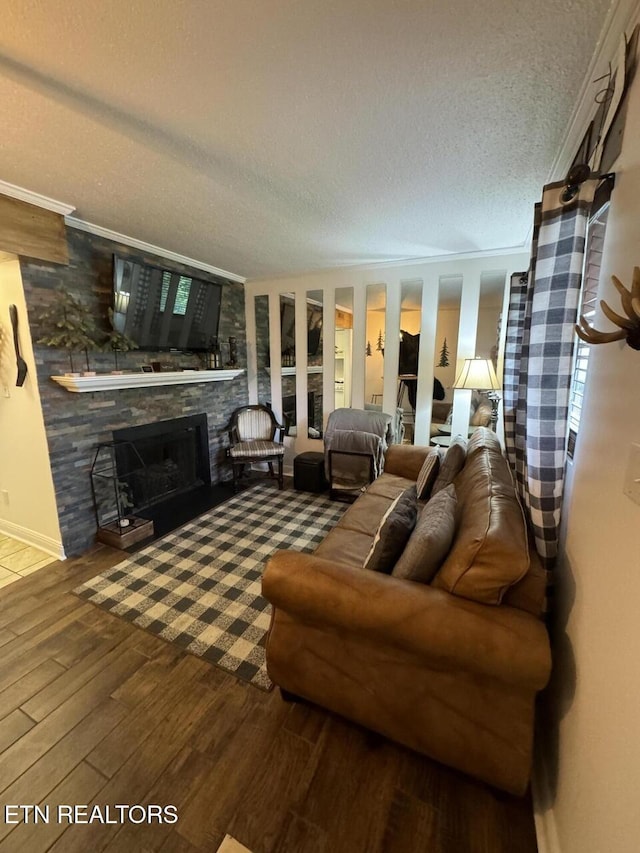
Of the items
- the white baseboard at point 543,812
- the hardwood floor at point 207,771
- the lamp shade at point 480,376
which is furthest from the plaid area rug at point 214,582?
the lamp shade at point 480,376

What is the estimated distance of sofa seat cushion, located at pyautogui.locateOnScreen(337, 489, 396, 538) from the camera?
Answer: 2.08 metres

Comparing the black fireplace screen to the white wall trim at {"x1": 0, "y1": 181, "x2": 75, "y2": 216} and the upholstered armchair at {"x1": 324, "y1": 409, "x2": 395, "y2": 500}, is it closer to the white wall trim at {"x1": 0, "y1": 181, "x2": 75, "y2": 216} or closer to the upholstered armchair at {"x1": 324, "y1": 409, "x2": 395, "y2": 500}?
the upholstered armchair at {"x1": 324, "y1": 409, "x2": 395, "y2": 500}

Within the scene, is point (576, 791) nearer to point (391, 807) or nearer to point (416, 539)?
point (391, 807)

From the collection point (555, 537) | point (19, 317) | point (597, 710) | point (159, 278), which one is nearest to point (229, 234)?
point (159, 278)

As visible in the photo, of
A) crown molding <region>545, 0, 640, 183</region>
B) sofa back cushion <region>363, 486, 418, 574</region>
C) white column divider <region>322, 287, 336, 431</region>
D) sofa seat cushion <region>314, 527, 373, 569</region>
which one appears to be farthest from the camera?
white column divider <region>322, 287, 336, 431</region>

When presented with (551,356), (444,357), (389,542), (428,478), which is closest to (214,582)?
(389,542)

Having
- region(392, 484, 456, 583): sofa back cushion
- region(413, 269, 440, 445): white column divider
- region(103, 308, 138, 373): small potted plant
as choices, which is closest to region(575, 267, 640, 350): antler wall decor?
region(392, 484, 456, 583): sofa back cushion

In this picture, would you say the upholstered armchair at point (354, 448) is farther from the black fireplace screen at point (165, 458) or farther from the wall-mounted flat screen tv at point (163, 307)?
the wall-mounted flat screen tv at point (163, 307)

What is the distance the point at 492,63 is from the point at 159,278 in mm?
2719

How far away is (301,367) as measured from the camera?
414cm

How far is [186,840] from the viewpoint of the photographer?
107cm

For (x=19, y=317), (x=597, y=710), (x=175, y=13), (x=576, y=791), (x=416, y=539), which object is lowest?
(x=576, y=791)

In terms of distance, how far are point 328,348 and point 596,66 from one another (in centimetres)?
294

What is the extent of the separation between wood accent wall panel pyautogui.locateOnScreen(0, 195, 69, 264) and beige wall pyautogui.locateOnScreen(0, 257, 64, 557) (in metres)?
0.17
